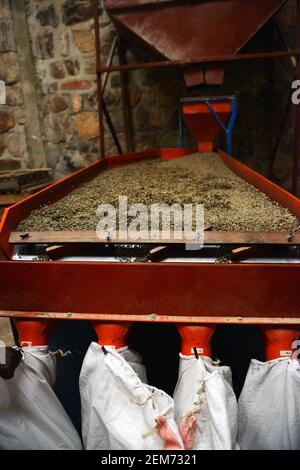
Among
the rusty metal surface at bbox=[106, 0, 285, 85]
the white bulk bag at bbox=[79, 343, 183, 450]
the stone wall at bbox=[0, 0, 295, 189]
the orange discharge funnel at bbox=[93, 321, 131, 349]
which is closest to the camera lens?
the white bulk bag at bbox=[79, 343, 183, 450]

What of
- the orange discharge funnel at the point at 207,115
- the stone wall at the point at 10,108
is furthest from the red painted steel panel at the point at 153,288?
the stone wall at the point at 10,108

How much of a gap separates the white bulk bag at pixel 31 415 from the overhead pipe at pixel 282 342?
0.67 m

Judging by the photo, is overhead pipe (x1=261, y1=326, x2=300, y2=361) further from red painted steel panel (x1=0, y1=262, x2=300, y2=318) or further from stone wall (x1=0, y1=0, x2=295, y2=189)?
stone wall (x1=0, y1=0, x2=295, y2=189)

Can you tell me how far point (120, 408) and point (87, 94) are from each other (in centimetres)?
279

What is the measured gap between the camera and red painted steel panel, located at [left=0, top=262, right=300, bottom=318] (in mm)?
1002

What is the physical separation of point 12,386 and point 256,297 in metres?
0.77

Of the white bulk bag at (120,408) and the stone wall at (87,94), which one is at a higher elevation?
the stone wall at (87,94)

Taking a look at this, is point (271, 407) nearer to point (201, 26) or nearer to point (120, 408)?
point (120, 408)

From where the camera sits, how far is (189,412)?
918 mm

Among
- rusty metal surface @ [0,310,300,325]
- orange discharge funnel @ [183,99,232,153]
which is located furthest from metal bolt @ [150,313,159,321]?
orange discharge funnel @ [183,99,232,153]

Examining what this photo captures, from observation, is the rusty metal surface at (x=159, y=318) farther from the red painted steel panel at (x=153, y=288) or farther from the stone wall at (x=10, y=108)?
the stone wall at (x=10, y=108)

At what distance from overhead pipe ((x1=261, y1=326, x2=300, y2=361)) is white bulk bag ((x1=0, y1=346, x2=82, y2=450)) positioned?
26.4 inches

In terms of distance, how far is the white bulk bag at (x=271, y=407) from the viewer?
3.17 ft
